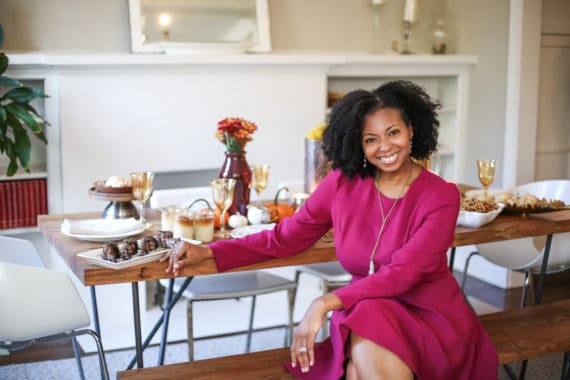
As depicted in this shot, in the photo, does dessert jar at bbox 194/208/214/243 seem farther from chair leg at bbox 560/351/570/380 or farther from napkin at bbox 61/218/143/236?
chair leg at bbox 560/351/570/380

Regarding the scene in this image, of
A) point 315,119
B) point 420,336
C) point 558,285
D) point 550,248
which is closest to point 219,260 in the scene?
point 420,336

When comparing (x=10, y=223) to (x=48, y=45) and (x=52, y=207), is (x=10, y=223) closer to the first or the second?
(x=52, y=207)

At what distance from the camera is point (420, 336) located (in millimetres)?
2193

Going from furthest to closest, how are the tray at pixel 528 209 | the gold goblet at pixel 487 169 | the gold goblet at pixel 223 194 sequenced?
the gold goblet at pixel 487 169 < the tray at pixel 528 209 < the gold goblet at pixel 223 194

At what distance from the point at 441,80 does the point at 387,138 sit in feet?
10.9

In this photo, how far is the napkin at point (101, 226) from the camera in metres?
2.59

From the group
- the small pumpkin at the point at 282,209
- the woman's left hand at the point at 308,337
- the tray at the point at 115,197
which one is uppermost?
the tray at the point at 115,197

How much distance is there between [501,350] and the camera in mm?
2557

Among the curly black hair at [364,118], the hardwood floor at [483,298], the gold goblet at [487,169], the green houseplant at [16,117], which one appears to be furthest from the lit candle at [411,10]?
the curly black hair at [364,118]

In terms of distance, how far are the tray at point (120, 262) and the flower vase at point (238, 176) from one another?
0.57 meters

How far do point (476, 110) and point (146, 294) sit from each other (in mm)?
2661

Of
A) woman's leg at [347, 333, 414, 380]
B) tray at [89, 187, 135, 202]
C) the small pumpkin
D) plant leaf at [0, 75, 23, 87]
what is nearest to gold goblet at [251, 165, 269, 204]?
the small pumpkin

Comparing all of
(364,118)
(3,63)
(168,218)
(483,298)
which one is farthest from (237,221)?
(483,298)

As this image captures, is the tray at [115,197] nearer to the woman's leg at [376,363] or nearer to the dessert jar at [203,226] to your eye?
the dessert jar at [203,226]
